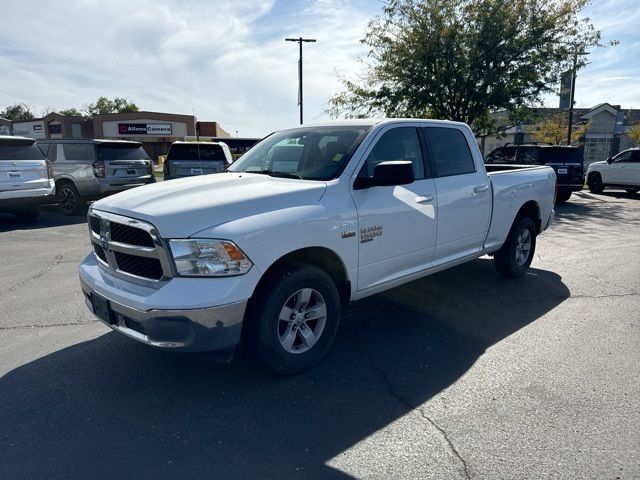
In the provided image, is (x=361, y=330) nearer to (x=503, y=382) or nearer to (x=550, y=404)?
(x=503, y=382)

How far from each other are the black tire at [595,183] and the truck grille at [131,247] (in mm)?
19665

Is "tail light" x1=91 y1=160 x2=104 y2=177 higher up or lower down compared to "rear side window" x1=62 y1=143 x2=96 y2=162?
lower down

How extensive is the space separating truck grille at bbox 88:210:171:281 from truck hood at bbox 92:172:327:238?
63 mm

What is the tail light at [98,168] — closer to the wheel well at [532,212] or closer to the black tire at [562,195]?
the wheel well at [532,212]

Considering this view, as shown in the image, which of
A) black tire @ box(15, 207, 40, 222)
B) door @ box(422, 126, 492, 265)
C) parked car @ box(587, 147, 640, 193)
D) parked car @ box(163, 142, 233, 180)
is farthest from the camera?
parked car @ box(587, 147, 640, 193)

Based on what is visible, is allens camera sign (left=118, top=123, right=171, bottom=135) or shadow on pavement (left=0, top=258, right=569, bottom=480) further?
allens camera sign (left=118, top=123, right=171, bottom=135)

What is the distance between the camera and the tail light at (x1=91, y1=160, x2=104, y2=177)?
11.1 meters

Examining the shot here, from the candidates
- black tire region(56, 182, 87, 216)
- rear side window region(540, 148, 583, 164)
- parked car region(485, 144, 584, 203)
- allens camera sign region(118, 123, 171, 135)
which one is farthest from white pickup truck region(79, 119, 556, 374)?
allens camera sign region(118, 123, 171, 135)

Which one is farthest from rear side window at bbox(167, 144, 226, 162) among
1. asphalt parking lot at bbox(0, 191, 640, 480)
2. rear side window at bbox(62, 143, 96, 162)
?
asphalt parking lot at bbox(0, 191, 640, 480)

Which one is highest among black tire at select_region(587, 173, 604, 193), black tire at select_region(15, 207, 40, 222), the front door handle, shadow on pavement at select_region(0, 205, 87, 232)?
the front door handle

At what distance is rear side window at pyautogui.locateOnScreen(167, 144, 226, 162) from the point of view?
39.5ft

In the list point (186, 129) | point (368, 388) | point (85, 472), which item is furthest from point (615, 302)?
point (186, 129)

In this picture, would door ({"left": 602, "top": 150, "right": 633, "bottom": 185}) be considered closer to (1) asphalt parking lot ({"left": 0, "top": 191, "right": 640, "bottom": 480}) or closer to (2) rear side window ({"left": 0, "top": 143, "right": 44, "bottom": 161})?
(1) asphalt parking lot ({"left": 0, "top": 191, "right": 640, "bottom": 480})

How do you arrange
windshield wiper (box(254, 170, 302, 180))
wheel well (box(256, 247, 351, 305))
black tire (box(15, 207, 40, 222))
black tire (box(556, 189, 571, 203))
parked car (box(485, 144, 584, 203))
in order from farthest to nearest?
black tire (box(556, 189, 571, 203)) < parked car (box(485, 144, 584, 203)) < black tire (box(15, 207, 40, 222)) < windshield wiper (box(254, 170, 302, 180)) < wheel well (box(256, 247, 351, 305))
